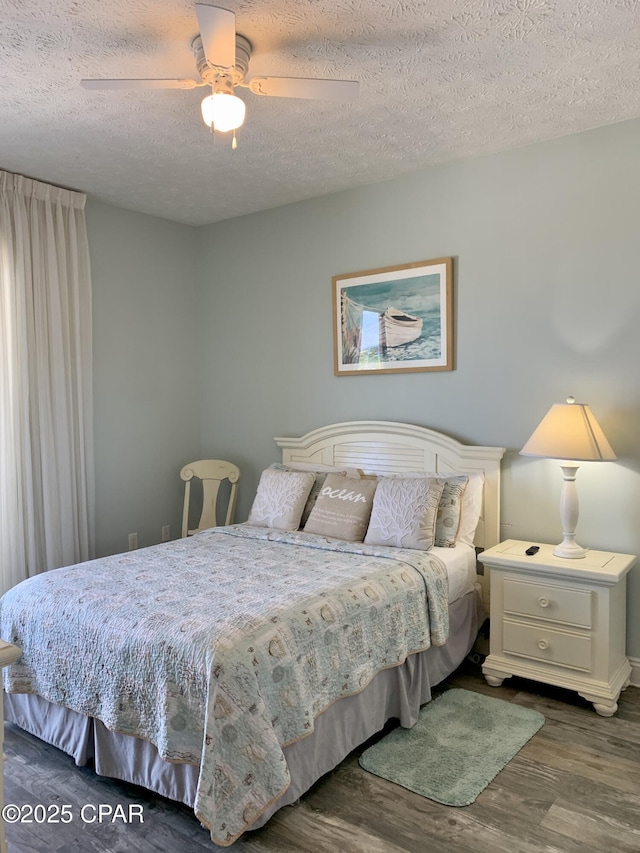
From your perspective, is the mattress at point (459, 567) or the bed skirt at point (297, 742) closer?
the bed skirt at point (297, 742)

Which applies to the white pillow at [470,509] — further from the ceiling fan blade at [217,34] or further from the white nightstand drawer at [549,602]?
the ceiling fan blade at [217,34]

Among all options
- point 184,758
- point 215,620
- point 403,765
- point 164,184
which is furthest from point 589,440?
point 164,184

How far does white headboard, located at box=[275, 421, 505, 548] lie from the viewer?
3525 millimetres

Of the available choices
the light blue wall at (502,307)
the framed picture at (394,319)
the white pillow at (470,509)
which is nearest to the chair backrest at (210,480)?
the light blue wall at (502,307)

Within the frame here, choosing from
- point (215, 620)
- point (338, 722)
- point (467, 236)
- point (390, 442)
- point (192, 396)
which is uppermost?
point (467, 236)

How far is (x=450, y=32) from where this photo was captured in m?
2.28

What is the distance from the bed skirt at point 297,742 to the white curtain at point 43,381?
4.12ft

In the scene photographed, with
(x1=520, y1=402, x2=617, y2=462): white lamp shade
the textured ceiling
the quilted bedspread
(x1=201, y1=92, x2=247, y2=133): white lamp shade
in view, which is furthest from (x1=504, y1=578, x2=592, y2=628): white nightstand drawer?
(x1=201, y1=92, x2=247, y2=133): white lamp shade

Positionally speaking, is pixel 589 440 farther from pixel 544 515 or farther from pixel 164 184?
pixel 164 184

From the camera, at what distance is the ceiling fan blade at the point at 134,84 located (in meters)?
2.21

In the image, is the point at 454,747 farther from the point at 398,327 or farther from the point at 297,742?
the point at 398,327

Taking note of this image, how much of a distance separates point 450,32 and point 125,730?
8.85 ft

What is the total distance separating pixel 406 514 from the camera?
329 centimetres

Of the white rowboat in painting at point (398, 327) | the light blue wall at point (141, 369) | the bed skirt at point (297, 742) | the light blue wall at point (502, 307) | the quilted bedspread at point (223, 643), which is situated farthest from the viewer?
the light blue wall at point (141, 369)
